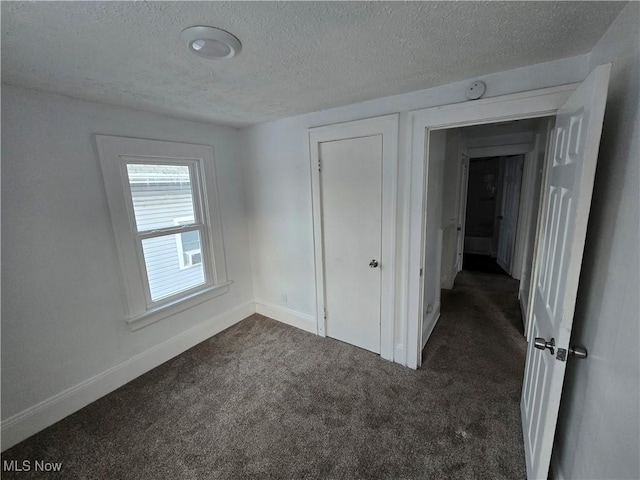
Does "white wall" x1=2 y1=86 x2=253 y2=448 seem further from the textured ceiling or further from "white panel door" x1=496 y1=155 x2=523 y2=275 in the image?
"white panel door" x1=496 y1=155 x2=523 y2=275

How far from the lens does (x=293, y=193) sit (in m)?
2.73

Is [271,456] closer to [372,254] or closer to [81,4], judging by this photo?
[372,254]

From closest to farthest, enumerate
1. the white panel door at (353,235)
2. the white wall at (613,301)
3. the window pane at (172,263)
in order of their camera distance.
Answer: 1. the white wall at (613,301)
2. the white panel door at (353,235)
3. the window pane at (172,263)

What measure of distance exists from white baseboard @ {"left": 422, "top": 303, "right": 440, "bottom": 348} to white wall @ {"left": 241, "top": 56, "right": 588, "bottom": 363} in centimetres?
43

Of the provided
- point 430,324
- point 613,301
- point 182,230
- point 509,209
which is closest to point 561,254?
point 613,301

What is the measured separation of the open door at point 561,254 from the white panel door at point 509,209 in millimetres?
3471

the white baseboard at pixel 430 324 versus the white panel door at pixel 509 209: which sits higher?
the white panel door at pixel 509 209

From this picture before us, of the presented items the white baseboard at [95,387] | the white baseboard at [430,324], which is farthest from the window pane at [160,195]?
the white baseboard at [430,324]

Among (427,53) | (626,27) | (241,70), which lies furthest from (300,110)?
(626,27)

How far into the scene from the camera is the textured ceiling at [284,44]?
1.01 metres

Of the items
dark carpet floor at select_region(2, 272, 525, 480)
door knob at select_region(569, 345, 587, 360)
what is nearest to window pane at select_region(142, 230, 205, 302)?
dark carpet floor at select_region(2, 272, 525, 480)

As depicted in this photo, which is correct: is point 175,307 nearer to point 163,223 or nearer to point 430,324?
point 163,223

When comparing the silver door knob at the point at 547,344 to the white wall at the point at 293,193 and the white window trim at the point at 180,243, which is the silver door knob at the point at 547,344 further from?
the white window trim at the point at 180,243

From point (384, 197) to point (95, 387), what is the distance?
2.67 meters
